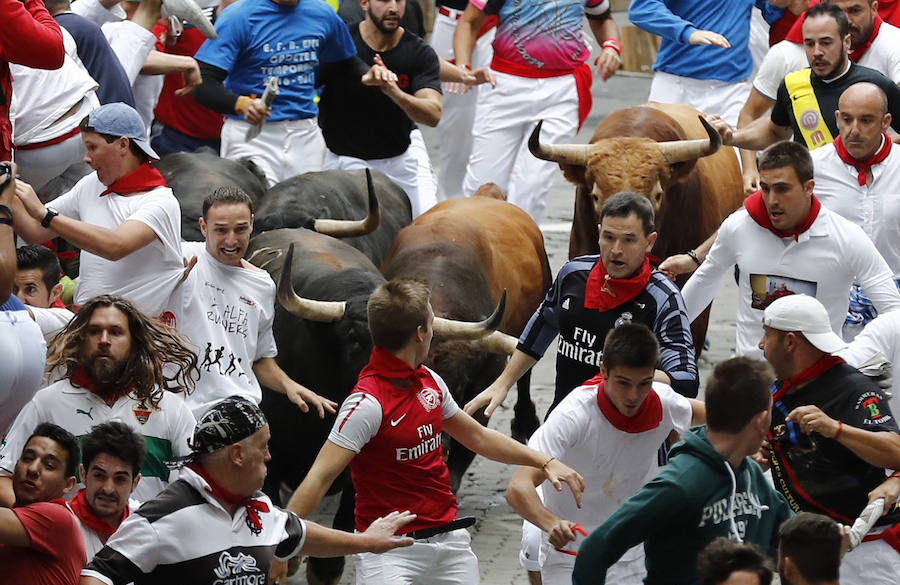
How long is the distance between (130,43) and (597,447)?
5067 millimetres

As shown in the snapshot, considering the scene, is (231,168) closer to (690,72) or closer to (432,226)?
(432,226)

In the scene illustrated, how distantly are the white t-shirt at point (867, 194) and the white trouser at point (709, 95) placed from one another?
3.55 m

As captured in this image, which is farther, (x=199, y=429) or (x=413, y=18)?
(x=413, y=18)

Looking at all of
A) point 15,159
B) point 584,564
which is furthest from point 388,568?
point 15,159

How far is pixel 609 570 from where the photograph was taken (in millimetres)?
Result: 6246

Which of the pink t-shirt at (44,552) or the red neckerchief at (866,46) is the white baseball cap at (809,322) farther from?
the red neckerchief at (866,46)

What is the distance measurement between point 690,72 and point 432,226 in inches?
124

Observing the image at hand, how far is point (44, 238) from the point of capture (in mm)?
6289

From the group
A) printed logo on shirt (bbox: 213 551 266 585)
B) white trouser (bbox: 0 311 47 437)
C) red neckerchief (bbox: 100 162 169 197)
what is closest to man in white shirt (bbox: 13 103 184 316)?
red neckerchief (bbox: 100 162 169 197)

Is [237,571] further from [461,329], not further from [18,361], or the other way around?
[461,329]

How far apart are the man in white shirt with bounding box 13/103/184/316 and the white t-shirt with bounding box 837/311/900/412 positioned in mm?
2982

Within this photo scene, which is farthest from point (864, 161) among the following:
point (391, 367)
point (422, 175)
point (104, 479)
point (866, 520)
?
point (104, 479)

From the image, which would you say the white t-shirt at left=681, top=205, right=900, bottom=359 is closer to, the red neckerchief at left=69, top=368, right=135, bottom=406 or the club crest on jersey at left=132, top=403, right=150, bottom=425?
the club crest on jersey at left=132, top=403, right=150, bottom=425

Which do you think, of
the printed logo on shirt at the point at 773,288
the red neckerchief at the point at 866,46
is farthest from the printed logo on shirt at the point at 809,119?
the printed logo on shirt at the point at 773,288
